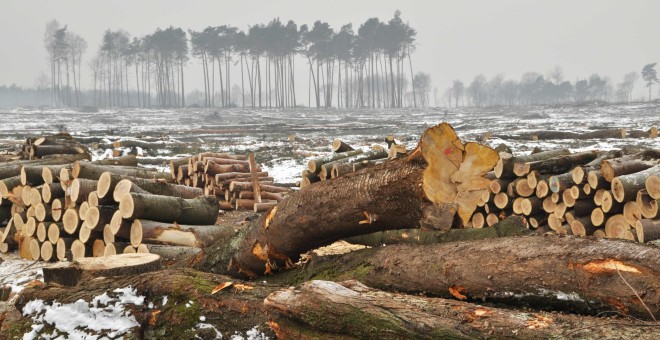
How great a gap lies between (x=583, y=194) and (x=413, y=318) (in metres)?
6.56

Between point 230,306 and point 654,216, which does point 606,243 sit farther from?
point 654,216

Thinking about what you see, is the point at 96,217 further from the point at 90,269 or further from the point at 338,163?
the point at 338,163

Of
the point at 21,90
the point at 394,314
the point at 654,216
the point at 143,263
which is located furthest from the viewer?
the point at 21,90

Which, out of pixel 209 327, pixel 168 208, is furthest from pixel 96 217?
pixel 209 327

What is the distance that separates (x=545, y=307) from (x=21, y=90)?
16307 centimetres

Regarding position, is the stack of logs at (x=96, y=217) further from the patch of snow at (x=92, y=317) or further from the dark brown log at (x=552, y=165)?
the dark brown log at (x=552, y=165)

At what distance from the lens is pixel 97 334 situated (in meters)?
4.00

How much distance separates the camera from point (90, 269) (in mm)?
5066

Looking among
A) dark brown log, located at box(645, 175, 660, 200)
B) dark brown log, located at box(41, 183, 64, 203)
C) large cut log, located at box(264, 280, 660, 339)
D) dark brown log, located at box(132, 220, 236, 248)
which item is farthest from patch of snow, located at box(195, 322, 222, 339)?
dark brown log, located at box(645, 175, 660, 200)

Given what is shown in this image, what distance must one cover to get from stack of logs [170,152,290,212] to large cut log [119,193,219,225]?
12.3 ft

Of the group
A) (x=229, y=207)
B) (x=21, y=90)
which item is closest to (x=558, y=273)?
(x=229, y=207)

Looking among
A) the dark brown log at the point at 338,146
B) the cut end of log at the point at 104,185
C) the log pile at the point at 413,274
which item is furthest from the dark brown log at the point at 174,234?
the dark brown log at the point at 338,146

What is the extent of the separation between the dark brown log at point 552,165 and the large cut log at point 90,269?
6.45 m

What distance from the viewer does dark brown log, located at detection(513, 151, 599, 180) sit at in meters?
9.27
